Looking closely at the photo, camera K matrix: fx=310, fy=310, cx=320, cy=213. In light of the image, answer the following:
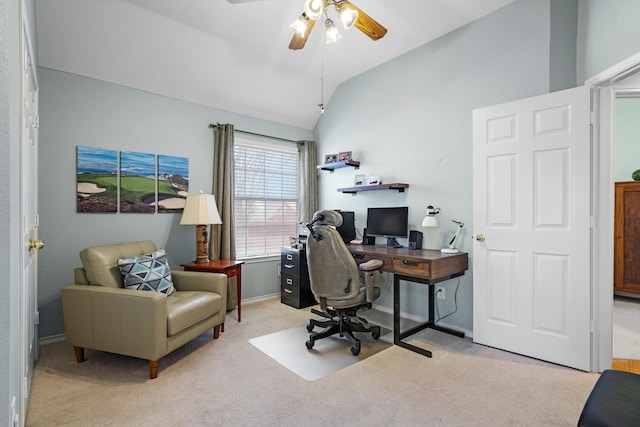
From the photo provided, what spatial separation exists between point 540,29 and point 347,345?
316 cm

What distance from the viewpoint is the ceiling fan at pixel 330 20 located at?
199 cm

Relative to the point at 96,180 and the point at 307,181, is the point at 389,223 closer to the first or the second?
the point at 307,181

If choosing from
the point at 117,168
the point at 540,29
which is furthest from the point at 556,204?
the point at 117,168

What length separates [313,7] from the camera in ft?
6.46

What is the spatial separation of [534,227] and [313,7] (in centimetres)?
236

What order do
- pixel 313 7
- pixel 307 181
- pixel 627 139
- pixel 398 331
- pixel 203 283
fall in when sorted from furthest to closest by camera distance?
pixel 307 181, pixel 627 139, pixel 203 283, pixel 398 331, pixel 313 7

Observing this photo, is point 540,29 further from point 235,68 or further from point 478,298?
point 235,68

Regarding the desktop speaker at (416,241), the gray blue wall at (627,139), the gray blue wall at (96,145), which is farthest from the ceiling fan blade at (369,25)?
the gray blue wall at (627,139)

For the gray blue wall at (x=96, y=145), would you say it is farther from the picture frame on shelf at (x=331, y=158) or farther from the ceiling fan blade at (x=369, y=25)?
the ceiling fan blade at (x=369, y=25)

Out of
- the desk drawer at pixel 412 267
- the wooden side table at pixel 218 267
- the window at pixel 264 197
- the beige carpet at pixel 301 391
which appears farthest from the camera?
the window at pixel 264 197

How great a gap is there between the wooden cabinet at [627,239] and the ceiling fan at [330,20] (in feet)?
13.8

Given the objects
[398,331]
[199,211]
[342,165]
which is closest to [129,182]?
[199,211]

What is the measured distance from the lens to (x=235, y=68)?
11.9ft

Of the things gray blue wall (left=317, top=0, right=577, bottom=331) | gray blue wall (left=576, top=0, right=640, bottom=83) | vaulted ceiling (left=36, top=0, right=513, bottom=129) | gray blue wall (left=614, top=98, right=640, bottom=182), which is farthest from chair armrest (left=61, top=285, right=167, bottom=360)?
gray blue wall (left=614, top=98, right=640, bottom=182)
